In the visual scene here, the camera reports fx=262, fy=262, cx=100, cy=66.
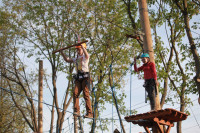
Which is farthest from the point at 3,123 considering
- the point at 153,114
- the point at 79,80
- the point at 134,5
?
the point at 153,114

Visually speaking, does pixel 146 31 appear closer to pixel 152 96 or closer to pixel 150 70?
pixel 150 70

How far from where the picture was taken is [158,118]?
17.2ft

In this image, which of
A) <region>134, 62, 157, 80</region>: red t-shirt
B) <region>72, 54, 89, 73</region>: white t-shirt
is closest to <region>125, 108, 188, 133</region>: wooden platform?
<region>134, 62, 157, 80</region>: red t-shirt

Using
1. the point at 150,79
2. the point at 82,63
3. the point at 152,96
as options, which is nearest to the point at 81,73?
the point at 82,63

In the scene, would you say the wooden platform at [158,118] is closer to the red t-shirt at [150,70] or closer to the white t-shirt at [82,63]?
the red t-shirt at [150,70]

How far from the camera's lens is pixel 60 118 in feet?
46.1

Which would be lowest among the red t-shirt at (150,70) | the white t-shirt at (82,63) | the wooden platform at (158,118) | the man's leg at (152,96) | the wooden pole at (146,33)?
the wooden platform at (158,118)

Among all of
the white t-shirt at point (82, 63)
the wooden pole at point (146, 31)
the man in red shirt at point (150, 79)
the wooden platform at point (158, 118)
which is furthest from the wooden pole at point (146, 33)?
the white t-shirt at point (82, 63)

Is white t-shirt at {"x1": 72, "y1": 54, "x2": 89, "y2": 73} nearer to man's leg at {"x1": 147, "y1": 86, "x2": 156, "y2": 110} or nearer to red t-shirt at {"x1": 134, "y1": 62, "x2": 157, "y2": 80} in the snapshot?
red t-shirt at {"x1": 134, "y1": 62, "x2": 157, "y2": 80}

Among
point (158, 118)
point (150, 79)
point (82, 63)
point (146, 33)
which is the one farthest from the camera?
point (146, 33)

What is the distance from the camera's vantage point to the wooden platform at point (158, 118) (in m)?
4.95

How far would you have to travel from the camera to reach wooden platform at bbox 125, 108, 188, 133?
4949mm

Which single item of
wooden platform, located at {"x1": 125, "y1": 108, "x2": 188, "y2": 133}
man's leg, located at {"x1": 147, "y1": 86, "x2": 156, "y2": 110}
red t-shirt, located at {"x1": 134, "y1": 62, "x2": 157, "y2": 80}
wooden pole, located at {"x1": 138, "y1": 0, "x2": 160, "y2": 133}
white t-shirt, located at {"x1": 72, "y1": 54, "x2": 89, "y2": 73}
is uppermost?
wooden pole, located at {"x1": 138, "y1": 0, "x2": 160, "y2": 133}

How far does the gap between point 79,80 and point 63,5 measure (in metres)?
9.73
